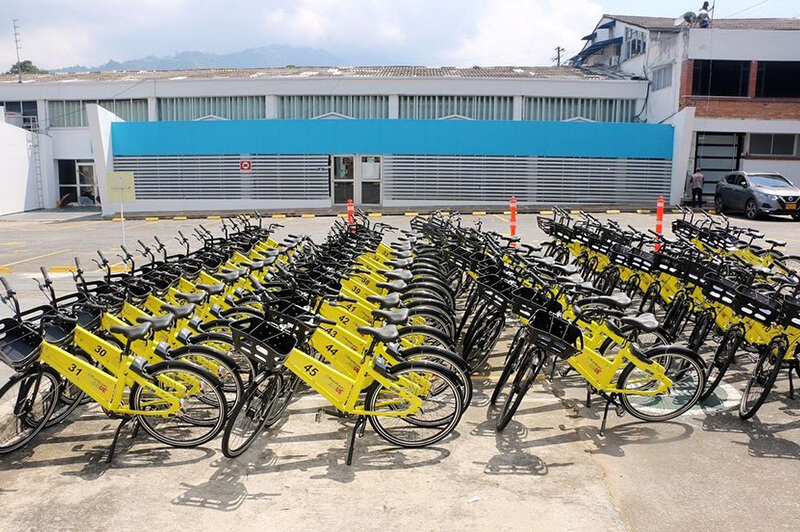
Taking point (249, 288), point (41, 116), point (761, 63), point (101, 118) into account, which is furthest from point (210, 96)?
point (249, 288)

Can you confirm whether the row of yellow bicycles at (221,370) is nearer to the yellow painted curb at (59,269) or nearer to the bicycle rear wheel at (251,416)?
the bicycle rear wheel at (251,416)

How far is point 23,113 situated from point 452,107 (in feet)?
Answer: 64.7

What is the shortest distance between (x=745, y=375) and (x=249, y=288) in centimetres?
490

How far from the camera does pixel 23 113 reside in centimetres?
3162

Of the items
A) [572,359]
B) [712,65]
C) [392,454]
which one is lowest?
[392,454]

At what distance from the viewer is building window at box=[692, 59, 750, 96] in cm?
2659

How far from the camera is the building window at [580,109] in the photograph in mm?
29234

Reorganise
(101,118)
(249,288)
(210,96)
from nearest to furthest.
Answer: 1. (249,288)
2. (101,118)
3. (210,96)

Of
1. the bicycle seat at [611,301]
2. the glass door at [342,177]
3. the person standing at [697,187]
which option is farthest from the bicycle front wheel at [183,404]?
the person standing at [697,187]

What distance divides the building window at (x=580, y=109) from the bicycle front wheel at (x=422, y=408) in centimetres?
2563

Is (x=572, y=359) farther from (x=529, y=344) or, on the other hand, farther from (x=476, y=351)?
(x=476, y=351)

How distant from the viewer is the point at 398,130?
2627 cm

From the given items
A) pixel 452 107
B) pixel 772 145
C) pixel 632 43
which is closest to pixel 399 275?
pixel 452 107

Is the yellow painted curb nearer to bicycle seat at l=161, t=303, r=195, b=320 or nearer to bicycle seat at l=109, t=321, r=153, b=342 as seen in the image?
bicycle seat at l=161, t=303, r=195, b=320
